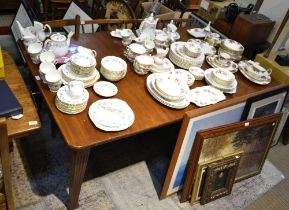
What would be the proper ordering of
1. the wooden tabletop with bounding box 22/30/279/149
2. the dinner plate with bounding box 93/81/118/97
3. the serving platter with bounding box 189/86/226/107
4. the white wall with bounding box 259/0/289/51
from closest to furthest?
the wooden tabletop with bounding box 22/30/279/149 → the dinner plate with bounding box 93/81/118/97 → the serving platter with bounding box 189/86/226/107 → the white wall with bounding box 259/0/289/51

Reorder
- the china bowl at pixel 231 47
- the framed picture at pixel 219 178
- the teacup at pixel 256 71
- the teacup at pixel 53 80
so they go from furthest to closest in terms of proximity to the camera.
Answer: the china bowl at pixel 231 47
the teacup at pixel 256 71
the framed picture at pixel 219 178
the teacup at pixel 53 80

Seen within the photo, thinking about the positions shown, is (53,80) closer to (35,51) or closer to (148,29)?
(35,51)

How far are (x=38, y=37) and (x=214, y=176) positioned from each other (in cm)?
140

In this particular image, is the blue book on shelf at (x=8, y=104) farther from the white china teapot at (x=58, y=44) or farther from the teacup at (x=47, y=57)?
the white china teapot at (x=58, y=44)

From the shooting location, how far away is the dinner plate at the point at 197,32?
2.51 meters

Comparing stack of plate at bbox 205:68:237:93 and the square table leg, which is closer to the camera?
the square table leg

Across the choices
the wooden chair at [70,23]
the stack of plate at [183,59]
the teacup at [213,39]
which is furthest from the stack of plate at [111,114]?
the teacup at [213,39]

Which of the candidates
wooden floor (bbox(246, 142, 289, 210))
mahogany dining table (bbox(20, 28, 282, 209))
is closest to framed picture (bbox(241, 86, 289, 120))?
mahogany dining table (bbox(20, 28, 282, 209))

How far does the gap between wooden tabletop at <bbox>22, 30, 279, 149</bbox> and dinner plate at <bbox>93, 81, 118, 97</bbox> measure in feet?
0.09

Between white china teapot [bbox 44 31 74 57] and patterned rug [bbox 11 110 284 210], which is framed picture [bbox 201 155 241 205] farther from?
white china teapot [bbox 44 31 74 57]

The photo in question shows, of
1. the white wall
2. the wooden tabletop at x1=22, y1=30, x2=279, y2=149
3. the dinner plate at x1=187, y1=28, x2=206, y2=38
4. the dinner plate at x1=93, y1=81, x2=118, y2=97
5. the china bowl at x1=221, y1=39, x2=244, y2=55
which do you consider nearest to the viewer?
the wooden tabletop at x1=22, y1=30, x2=279, y2=149

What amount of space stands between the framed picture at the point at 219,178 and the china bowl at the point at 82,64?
94 cm

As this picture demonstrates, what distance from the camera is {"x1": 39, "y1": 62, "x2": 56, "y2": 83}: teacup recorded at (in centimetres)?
156

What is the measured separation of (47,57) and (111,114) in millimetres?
524
